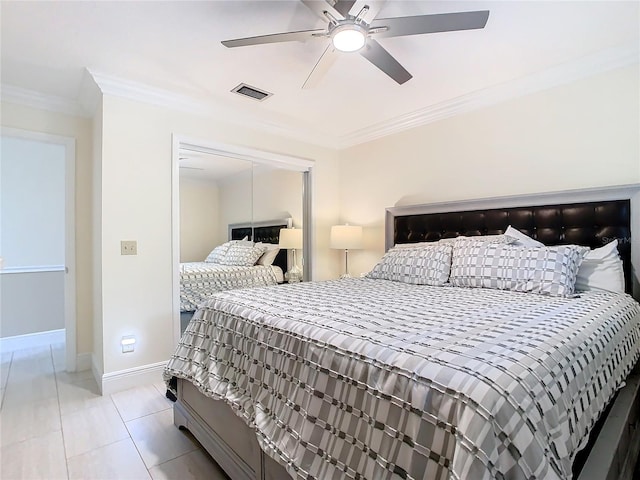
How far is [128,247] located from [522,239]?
3045mm

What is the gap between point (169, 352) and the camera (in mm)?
2811

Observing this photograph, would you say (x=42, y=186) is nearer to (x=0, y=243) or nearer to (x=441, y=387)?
(x=0, y=243)

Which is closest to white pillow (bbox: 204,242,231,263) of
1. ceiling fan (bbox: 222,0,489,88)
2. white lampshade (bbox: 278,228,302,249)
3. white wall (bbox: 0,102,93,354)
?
white lampshade (bbox: 278,228,302,249)

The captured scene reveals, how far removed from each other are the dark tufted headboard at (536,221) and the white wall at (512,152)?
0.14 metres

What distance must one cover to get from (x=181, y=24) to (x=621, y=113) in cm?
291

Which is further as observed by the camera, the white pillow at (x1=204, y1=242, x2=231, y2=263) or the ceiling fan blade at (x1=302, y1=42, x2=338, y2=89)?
the white pillow at (x1=204, y1=242, x2=231, y2=263)

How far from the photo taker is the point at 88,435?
193 centimetres

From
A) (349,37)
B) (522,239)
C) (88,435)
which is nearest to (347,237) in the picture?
(522,239)

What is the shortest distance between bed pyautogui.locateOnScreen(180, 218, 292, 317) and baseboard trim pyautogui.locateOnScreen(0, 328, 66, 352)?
6.91ft

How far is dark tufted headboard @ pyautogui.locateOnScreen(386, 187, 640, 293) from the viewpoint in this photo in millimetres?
2172

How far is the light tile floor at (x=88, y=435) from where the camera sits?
1.63m

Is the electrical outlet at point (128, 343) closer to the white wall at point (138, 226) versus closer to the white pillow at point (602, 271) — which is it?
the white wall at point (138, 226)

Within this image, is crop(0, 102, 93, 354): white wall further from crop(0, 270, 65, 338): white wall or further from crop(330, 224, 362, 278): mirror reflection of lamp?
crop(330, 224, 362, 278): mirror reflection of lamp

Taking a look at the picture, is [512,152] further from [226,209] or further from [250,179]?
[226,209]
